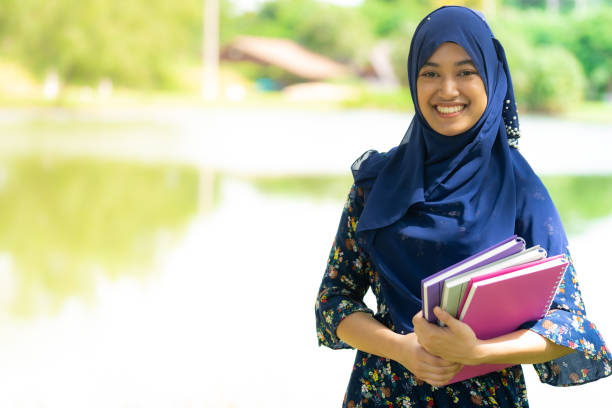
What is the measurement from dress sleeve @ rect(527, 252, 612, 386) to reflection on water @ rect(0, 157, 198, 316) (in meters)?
2.36

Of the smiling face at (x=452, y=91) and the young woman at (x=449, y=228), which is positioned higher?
the smiling face at (x=452, y=91)

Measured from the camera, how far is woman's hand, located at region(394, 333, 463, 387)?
68 cm

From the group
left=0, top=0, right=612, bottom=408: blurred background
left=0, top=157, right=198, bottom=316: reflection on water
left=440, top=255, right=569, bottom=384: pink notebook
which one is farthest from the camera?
left=0, top=157, right=198, bottom=316: reflection on water

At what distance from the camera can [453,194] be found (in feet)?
2.43

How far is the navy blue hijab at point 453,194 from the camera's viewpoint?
718 mm

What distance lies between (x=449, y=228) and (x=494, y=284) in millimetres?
123

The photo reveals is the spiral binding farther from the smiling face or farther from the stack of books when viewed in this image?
the smiling face

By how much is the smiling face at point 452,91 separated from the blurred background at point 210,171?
4.17 feet

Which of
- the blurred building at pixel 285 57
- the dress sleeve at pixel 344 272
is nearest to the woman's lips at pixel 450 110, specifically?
the dress sleeve at pixel 344 272

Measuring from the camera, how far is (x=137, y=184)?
682 cm

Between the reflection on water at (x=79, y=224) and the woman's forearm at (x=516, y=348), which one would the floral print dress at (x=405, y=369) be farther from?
the reflection on water at (x=79, y=224)

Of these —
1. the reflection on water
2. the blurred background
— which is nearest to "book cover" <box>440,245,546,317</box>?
the blurred background

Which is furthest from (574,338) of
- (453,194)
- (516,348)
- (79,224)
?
(79,224)

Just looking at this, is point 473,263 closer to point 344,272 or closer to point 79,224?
point 344,272
